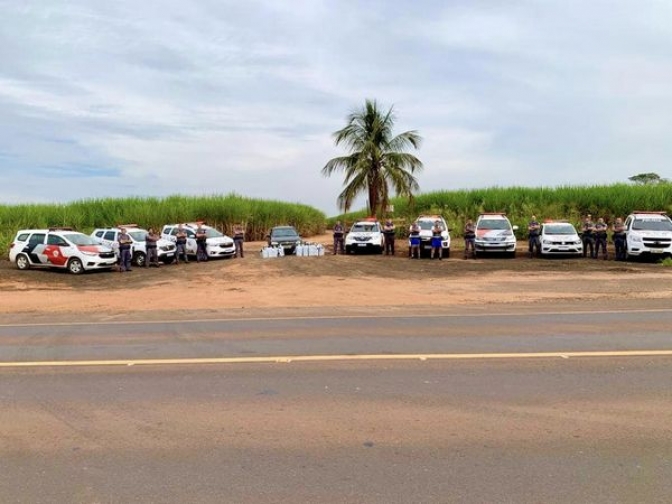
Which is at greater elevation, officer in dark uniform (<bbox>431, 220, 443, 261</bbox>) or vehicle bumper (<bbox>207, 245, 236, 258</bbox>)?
officer in dark uniform (<bbox>431, 220, 443, 261</bbox>)

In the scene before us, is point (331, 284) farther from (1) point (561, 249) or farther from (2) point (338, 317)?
(1) point (561, 249)

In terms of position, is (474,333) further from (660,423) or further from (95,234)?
(95,234)

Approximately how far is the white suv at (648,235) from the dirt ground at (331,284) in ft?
2.19

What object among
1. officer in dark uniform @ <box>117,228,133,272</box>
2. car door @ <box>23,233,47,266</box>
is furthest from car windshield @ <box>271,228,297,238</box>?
car door @ <box>23,233,47,266</box>

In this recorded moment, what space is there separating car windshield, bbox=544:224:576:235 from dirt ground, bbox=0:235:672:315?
1321mm

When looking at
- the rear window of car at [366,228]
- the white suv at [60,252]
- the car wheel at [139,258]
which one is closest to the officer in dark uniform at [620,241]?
the rear window of car at [366,228]

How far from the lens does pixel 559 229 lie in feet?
84.9

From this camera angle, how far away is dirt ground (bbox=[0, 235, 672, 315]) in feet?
49.6

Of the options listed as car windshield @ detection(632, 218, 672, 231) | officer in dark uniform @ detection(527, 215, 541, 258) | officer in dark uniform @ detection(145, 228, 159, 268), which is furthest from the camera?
officer in dark uniform @ detection(527, 215, 541, 258)

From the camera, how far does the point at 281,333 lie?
9930 mm

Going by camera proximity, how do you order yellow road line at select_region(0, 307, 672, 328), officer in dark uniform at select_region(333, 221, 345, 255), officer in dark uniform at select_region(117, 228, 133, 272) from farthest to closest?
1. officer in dark uniform at select_region(333, 221, 345, 255)
2. officer in dark uniform at select_region(117, 228, 133, 272)
3. yellow road line at select_region(0, 307, 672, 328)

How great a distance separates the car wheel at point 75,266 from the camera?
2366cm

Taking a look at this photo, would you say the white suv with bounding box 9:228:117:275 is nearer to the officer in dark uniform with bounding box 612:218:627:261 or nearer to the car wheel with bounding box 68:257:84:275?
the car wheel with bounding box 68:257:84:275

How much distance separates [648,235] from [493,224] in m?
6.09
